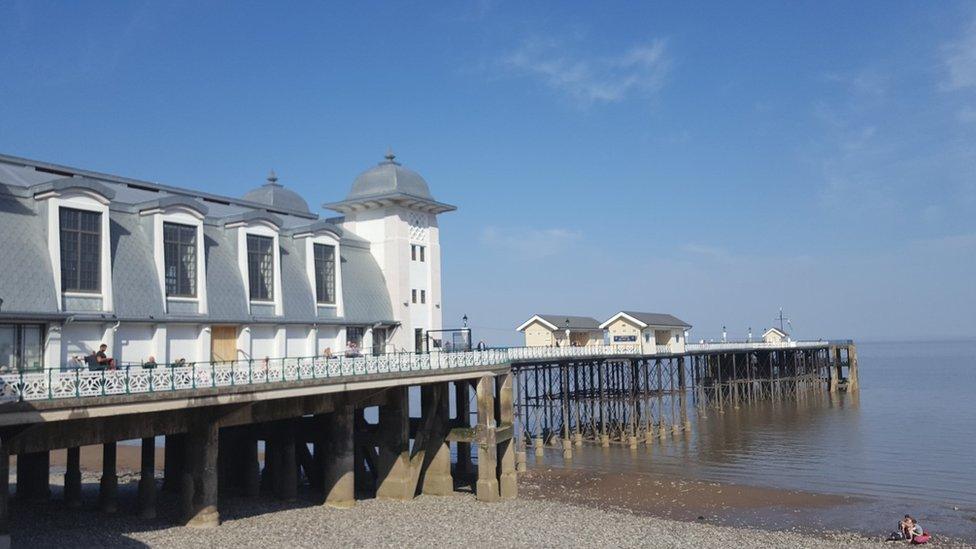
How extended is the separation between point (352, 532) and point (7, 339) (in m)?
9.36

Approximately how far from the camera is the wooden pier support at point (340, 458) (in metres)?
22.9

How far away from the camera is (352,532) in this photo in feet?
65.4

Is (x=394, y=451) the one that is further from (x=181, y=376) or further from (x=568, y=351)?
(x=568, y=351)

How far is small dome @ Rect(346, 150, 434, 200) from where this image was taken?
30516mm

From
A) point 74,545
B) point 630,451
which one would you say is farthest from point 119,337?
point 630,451

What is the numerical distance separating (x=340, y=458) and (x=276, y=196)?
539 inches

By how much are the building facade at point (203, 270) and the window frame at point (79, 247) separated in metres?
0.03

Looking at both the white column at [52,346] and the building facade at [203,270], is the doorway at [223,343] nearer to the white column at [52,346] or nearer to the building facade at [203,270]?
the building facade at [203,270]

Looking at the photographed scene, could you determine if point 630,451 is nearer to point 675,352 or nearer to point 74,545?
point 675,352

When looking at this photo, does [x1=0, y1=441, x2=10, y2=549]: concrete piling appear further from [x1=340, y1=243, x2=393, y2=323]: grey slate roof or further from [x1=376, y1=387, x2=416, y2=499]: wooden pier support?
[x1=340, y1=243, x2=393, y2=323]: grey slate roof

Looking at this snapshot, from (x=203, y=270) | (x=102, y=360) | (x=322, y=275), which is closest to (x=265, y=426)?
(x=322, y=275)

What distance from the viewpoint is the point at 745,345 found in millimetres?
63625

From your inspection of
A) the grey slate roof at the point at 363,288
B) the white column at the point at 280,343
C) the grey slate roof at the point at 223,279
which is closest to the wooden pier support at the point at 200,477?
the grey slate roof at the point at 223,279

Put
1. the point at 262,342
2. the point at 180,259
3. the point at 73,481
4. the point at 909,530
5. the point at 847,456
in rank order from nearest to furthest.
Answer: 1. the point at 180,259
2. the point at 909,530
3. the point at 262,342
4. the point at 73,481
5. the point at 847,456
